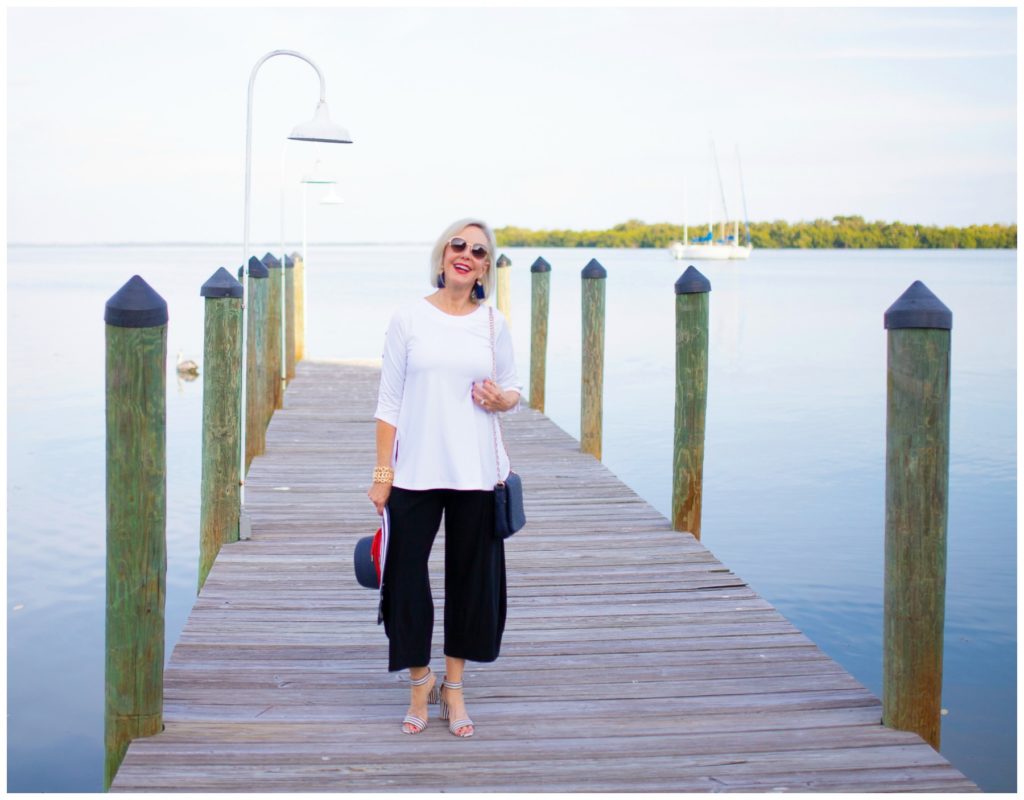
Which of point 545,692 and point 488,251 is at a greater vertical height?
point 488,251

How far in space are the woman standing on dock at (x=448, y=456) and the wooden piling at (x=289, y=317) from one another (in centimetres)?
879

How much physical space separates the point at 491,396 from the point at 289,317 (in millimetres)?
9755

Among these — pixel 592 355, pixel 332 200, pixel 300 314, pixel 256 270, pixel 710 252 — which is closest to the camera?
pixel 256 270

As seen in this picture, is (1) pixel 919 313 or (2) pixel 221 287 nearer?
(1) pixel 919 313

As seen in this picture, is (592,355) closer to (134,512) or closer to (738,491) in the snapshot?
(738,491)

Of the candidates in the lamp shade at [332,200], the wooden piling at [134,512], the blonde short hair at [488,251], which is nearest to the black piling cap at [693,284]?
the blonde short hair at [488,251]

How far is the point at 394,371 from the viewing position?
3.55 m

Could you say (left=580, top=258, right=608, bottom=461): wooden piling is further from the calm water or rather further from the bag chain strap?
the bag chain strap

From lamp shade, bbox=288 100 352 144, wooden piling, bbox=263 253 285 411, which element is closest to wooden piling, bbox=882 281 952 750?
lamp shade, bbox=288 100 352 144

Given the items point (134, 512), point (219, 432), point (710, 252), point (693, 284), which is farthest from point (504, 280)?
point (710, 252)

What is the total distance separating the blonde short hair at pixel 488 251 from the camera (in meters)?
3.55

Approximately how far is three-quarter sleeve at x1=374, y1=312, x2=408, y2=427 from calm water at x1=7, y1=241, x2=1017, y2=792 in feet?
9.11

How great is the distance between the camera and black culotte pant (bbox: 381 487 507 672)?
3.59 m

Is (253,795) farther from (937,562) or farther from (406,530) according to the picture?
(937,562)
